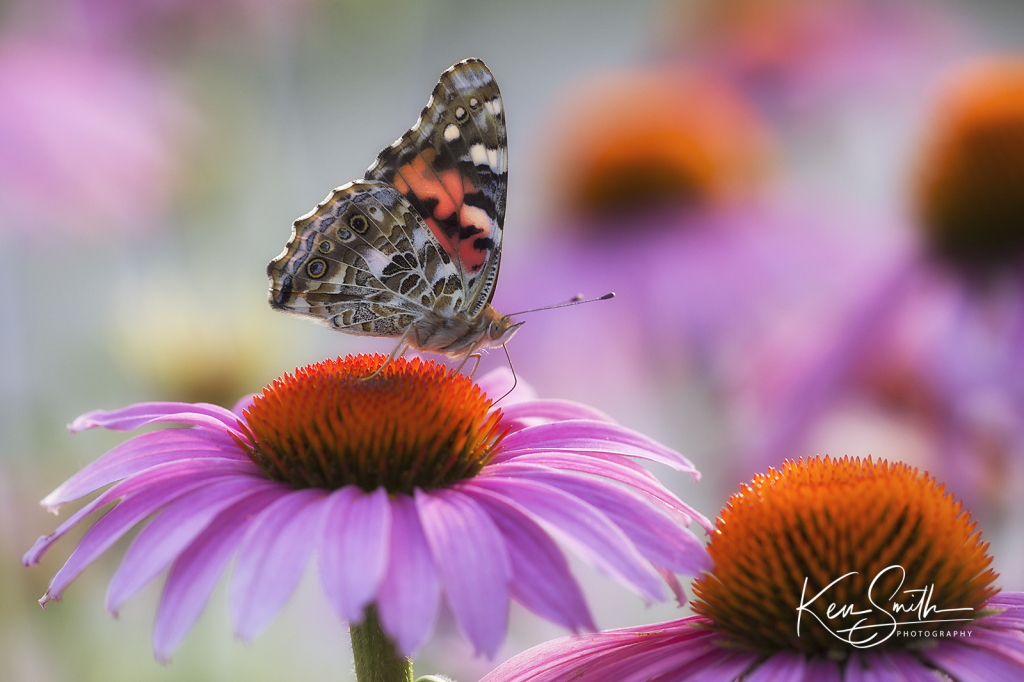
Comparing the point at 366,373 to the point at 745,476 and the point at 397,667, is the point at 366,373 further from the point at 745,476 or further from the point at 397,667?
the point at 745,476

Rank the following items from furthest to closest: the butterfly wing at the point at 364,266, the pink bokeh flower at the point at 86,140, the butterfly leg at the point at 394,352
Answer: the pink bokeh flower at the point at 86,140 < the butterfly wing at the point at 364,266 < the butterfly leg at the point at 394,352

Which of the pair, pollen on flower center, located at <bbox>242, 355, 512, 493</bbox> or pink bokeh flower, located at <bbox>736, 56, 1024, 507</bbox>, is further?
pink bokeh flower, located at <bbox>736, 56, 1024, 507</bbox>

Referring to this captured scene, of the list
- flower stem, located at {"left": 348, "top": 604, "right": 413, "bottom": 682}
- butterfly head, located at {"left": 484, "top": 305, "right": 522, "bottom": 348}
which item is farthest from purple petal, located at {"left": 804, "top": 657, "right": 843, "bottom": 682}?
butterfly head, located at {"left": 484, "top": 305, "right": 522, "bottom": 348}

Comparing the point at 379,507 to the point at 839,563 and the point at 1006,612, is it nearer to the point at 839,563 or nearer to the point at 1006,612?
the point at 839,563

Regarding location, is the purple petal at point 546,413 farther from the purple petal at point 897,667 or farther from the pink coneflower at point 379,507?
the purple petal at point 897,667

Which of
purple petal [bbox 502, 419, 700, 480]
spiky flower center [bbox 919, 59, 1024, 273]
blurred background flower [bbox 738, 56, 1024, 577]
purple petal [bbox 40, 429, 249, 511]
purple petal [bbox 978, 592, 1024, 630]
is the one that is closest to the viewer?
purple petal [bbox 978, 592, 1024, 630]

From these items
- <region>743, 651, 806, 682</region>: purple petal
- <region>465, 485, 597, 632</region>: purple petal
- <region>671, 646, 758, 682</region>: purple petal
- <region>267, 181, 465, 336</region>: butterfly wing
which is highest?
<region>267, 181, 465, 336</region>: butterfly wing

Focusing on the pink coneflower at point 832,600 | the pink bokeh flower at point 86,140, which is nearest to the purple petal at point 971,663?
the pink coneflower at point 832,600

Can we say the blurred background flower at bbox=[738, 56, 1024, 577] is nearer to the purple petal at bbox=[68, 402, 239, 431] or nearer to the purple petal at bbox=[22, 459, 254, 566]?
the purple petal at bbox=[68, 402, 239, 431]
